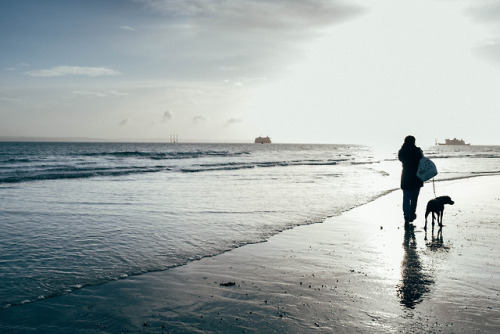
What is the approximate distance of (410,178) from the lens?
9.48m

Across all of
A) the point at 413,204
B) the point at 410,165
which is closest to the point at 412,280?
the point at 413,204

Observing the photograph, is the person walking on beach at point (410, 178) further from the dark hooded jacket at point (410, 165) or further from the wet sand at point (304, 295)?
the wet sand at point (304, 295)

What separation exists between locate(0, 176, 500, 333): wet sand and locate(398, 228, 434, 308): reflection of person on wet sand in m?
0.01

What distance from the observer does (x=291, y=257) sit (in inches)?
250

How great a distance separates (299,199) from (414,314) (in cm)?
992

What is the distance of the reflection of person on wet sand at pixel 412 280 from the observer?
4457 millimetres

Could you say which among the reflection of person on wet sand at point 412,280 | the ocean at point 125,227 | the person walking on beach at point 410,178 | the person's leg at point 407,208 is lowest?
the ocean at point 125,227

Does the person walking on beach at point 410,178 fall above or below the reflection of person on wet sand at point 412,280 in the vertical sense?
above

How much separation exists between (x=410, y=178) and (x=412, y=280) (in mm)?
4999

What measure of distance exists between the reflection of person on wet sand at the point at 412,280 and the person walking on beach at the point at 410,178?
104 inches

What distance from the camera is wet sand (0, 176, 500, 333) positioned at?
3.86m

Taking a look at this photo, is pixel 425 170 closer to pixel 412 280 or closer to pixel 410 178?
pixel 410 178

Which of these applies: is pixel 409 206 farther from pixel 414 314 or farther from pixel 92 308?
pixel 92 308

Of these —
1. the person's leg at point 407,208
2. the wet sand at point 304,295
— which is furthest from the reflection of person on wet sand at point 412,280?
the person's leg at point 407,208
